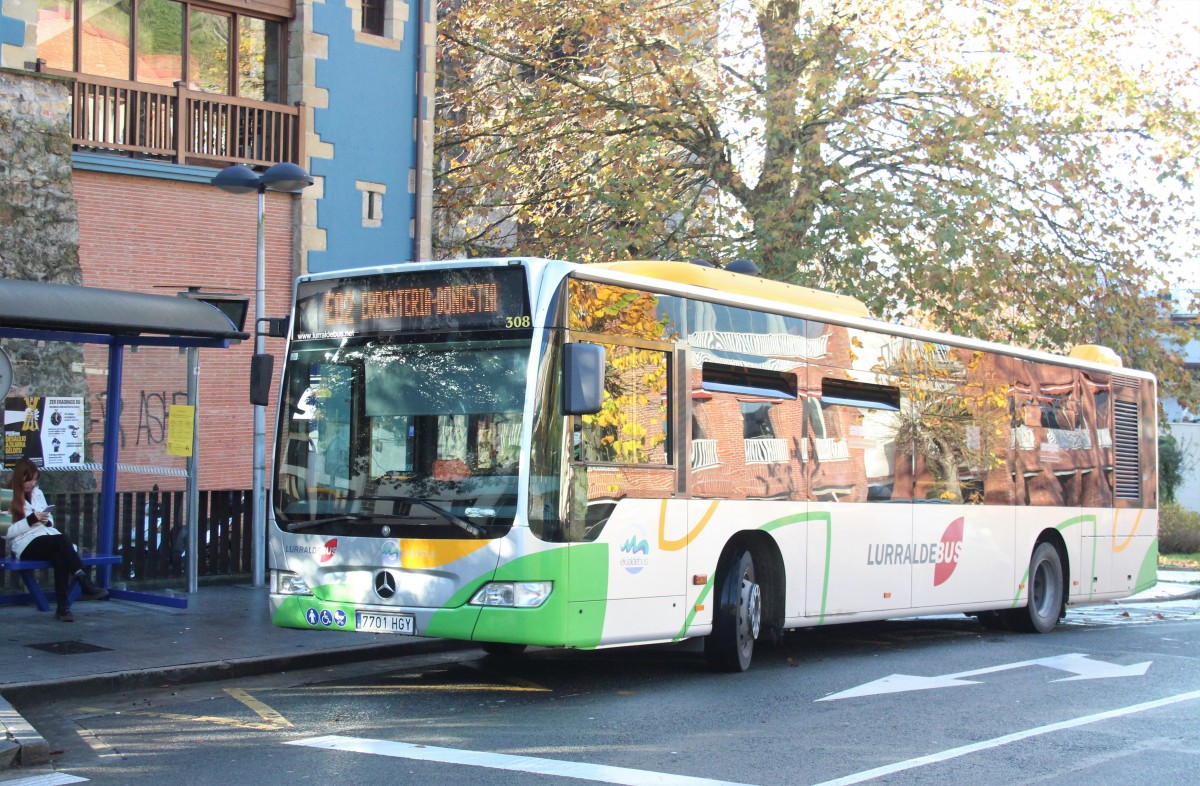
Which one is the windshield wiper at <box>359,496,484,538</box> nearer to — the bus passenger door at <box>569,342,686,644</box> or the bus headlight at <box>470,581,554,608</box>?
the bus headlight at <box>470,581,554,608</box>

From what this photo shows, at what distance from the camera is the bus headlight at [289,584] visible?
973 centimetres

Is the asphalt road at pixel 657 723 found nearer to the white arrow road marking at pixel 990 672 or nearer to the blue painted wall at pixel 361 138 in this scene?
the white arrow road marking at pixel 990 672

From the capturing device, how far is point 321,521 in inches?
379

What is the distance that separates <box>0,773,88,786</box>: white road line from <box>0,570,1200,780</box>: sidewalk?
0.54 meters

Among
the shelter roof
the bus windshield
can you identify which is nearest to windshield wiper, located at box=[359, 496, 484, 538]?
the bus windshield

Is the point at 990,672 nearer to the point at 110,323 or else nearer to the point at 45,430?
the point at 110,323

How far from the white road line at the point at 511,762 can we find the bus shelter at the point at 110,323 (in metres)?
4.89

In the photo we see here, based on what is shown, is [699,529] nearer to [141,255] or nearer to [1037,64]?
[141,255]

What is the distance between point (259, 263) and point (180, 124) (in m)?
3.57

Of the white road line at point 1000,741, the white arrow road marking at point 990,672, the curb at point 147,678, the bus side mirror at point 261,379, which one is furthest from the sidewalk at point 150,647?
the white road line at point 1000,741

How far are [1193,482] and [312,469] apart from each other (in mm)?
33412

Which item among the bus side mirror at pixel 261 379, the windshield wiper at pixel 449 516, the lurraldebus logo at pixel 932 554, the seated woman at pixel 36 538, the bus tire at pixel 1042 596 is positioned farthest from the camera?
the bus tire at pixel 1042 596

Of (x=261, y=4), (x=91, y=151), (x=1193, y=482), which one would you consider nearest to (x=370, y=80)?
(x=261, y=4)

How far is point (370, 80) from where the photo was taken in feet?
63.3
